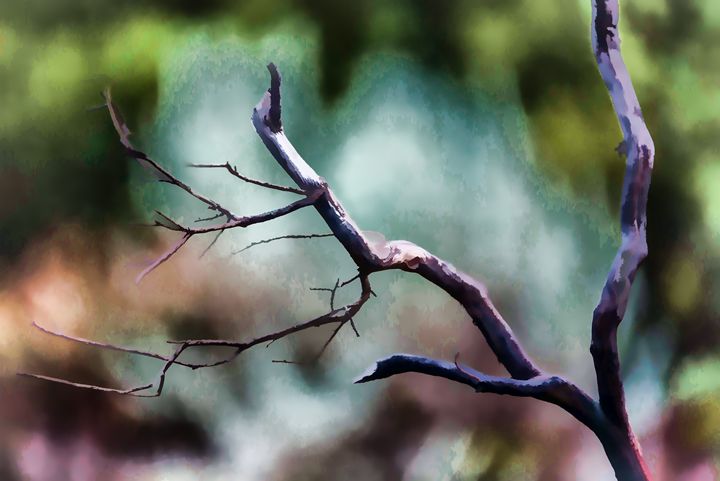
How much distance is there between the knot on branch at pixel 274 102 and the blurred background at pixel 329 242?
94mm

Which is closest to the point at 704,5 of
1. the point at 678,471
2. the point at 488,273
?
the point at 488,273

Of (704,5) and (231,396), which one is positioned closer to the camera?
(231,396)

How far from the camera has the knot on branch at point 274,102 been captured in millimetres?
1465

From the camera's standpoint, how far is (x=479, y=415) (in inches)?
64.1

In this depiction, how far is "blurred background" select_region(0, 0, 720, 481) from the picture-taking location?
1596 millimetres

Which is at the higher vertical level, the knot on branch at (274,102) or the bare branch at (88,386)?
the knot on branch at (274,102)

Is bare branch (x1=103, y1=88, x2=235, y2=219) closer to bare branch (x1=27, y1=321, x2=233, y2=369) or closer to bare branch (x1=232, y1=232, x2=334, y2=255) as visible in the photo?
bare branch (x1=232, y1=232, x2=334, y2=255)

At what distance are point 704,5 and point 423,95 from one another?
76 centimetres

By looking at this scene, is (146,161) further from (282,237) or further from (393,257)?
(393,257)

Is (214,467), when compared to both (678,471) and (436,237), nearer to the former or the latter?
(436,237)

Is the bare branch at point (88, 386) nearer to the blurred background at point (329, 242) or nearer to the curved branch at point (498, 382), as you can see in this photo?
the blurred background at point (329, 242)

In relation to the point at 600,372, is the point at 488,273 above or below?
above

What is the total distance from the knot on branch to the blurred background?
9cm

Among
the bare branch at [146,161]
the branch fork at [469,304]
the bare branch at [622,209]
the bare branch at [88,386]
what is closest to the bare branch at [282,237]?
the branch fork at [469,304]
